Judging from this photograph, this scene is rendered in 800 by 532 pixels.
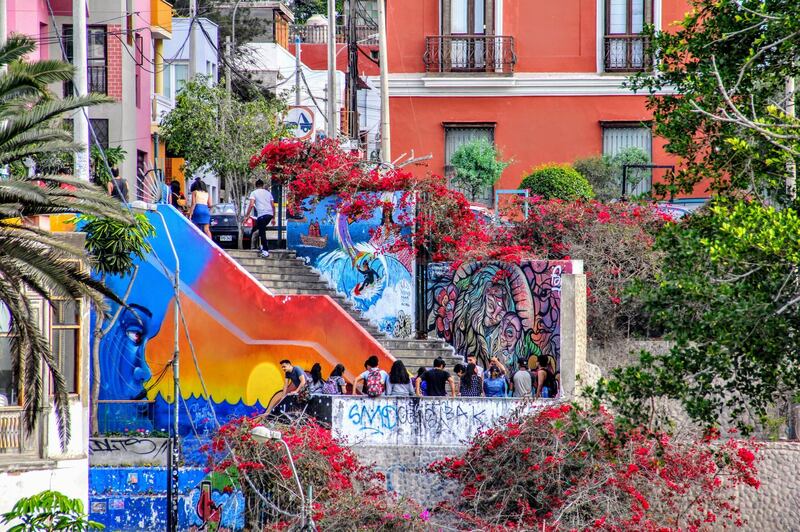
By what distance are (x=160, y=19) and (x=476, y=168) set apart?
12.9 meters

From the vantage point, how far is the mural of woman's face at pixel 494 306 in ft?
87.4

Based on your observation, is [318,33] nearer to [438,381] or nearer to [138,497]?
[438,381]

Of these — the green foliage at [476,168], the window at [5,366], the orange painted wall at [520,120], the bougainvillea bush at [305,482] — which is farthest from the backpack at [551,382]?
the orange painted wall at [520,120]

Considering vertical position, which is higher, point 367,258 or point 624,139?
point 624,139

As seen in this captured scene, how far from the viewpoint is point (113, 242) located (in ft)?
83.3

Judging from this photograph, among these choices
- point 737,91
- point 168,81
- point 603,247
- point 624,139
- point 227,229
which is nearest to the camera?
point 737,91

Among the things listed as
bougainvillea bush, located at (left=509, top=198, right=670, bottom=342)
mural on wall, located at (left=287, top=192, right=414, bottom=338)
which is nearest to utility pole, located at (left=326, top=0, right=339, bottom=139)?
mural on wall, located at (left=287, top=192, right=414, bottom=338)

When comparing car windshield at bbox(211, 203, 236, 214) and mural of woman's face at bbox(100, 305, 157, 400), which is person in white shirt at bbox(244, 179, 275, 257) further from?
car windshield at bbox(211, 203, 236, 214)

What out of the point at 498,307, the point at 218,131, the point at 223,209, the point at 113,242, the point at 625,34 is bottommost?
the point at 498,307

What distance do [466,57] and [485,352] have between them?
1223 cm

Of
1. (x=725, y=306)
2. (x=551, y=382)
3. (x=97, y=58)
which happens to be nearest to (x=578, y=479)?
(x=551, y=382)

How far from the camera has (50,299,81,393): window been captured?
2406 centimetres

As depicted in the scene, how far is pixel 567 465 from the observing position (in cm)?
2133

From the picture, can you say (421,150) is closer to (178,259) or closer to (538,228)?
(538,228)
